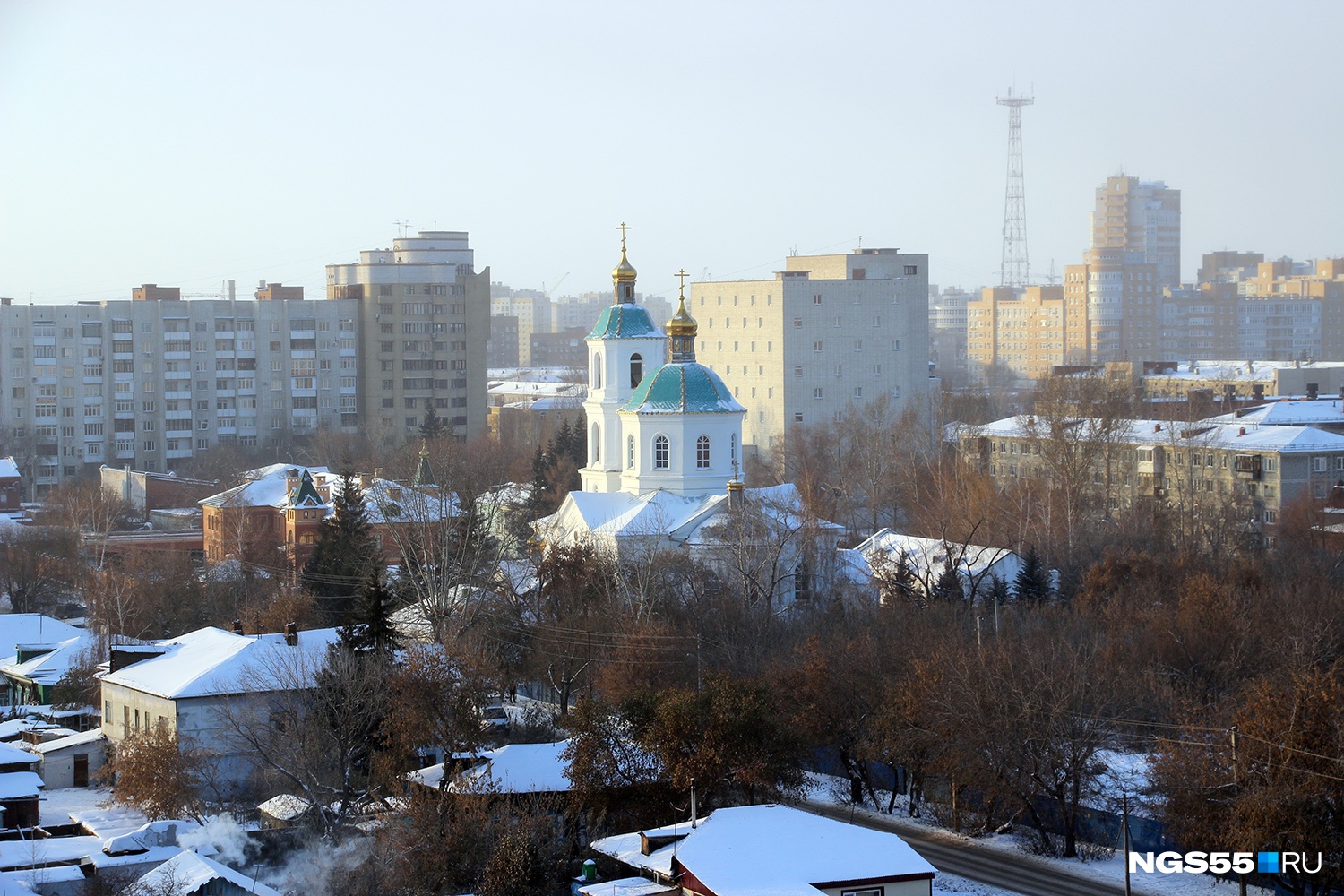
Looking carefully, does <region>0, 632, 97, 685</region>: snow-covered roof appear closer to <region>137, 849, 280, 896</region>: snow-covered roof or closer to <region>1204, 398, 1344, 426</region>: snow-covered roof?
<region>137, 849, 280, 896</region>: snow-covered roof

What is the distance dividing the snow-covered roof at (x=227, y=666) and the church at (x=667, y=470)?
7.84m

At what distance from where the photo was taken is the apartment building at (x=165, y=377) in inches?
2891

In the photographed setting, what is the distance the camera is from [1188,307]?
14575 cm

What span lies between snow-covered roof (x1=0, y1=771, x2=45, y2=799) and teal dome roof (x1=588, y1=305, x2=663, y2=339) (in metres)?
22.1

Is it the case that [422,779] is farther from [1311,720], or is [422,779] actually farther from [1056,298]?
[1056,298]

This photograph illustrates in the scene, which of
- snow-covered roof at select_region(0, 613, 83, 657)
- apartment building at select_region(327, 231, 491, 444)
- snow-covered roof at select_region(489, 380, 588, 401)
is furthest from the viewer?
snow-covered roof at select_region(489, 380, 588, 401)

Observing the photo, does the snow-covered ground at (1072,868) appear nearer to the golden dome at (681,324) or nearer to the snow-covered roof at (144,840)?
the snow-covered roof at (144,840)

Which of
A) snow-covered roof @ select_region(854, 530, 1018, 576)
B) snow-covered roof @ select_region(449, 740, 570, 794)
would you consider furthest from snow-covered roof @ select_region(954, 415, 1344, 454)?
snow-covered roof @ select_region(449, 740, 570, 794)

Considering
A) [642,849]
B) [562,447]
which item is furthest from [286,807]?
[562,447]

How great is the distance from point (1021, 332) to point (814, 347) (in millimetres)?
75604

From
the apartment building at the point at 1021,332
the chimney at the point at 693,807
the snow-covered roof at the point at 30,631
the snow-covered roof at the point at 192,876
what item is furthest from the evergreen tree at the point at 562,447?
the apartment building at the point at 1021,332

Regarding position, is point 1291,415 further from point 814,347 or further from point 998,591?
point 998,591

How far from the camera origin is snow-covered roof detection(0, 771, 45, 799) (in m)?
24.4

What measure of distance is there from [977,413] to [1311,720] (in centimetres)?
5232
